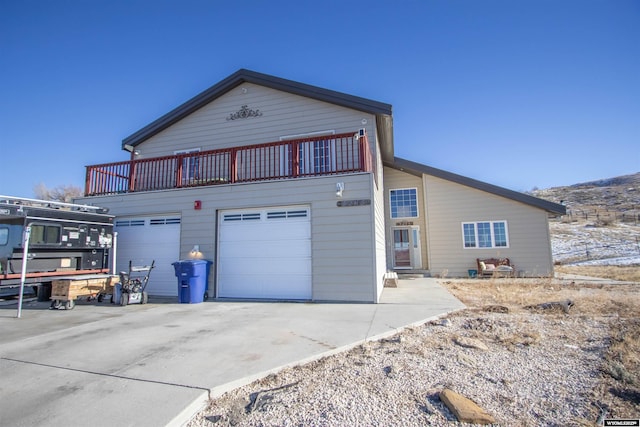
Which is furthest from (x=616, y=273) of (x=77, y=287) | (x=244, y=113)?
(x=77, y=287)

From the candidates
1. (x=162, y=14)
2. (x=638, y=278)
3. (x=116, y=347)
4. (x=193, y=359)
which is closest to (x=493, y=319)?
(x=193, y=359)

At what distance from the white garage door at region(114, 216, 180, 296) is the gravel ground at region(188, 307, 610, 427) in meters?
7.14

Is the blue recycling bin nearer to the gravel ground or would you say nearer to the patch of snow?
the gravel ground

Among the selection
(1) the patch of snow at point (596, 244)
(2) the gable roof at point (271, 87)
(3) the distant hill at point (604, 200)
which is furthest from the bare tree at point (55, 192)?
(3) the distant hill at point (604, 200)

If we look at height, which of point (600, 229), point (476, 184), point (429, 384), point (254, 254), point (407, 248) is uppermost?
point (476, 184)

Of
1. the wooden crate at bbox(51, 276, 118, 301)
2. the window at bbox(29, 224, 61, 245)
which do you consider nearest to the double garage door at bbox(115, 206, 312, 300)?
the wooden crate at bbox(51, 276, 118, 301)

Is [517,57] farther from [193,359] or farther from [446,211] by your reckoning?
[193,359]

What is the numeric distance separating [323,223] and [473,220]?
9129 mm

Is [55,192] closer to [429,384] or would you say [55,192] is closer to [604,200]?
[429,384]

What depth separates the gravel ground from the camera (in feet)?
7.93

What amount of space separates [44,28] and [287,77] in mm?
7491

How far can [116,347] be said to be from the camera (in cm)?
416

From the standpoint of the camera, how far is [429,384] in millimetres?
2951

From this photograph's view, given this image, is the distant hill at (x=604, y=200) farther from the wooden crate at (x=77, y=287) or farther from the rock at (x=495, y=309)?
the wooden crate at (x=77, y=287)
